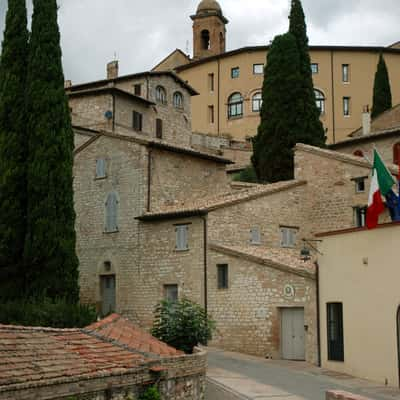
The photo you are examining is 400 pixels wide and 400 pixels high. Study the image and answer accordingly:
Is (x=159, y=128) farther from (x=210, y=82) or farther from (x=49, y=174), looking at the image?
(x=49, y=174)

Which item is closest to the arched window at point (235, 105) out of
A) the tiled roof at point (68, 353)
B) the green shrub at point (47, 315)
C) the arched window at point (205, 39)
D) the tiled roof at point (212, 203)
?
the arched window at point (205, 39)

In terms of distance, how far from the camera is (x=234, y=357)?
→ 80.0 feet

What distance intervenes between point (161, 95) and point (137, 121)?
15.7ft

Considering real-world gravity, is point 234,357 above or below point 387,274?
below

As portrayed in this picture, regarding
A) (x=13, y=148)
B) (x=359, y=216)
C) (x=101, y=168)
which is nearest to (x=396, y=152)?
(x=359, y=216)

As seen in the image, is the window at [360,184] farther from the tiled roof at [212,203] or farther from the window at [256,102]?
the window at [256,102]

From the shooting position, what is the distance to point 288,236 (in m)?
30.6

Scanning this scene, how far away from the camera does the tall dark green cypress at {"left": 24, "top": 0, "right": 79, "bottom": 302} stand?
→ 75.9 feet

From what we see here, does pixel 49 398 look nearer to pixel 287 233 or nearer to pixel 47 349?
pixel 47 349

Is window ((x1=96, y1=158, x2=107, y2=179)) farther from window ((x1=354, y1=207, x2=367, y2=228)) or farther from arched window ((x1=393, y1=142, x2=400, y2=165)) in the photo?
arched window ((x1=393, y1=142, x2=400, y2=165))

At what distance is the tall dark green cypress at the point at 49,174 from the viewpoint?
23.1 m

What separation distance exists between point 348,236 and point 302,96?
66.8 feet

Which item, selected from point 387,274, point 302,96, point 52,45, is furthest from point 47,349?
point 302,96

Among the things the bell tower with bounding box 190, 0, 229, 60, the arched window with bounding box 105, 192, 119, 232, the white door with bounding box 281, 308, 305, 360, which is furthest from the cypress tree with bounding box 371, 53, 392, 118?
the bell tower with bounding box 190, 0, 229, 60
